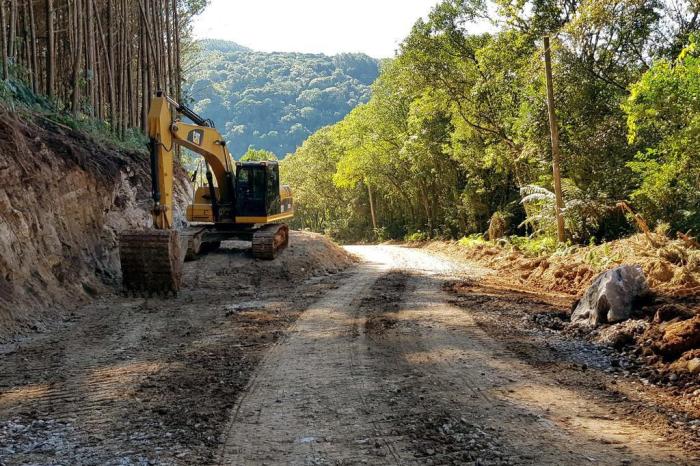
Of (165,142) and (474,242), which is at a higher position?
(165,142)

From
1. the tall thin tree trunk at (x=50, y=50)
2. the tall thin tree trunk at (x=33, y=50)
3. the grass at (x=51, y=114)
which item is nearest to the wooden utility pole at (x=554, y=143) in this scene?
the grass at (x=51, y=114)

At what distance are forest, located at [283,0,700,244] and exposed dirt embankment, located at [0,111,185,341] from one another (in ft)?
37.3

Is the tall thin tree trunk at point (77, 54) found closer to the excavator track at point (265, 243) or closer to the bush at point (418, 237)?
the excavator track at point (265, 243)

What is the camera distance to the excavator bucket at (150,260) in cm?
1133

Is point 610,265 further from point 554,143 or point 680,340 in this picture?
point 680,340

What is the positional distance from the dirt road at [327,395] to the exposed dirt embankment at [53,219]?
891mm

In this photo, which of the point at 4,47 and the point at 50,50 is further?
the point at 50,50

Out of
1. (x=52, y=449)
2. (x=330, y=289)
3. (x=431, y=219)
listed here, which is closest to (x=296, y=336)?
(x=52, y=449)

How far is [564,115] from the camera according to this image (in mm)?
18875

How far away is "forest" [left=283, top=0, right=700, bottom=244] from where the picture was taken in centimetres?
1331

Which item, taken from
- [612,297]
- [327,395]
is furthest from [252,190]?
[327,395]

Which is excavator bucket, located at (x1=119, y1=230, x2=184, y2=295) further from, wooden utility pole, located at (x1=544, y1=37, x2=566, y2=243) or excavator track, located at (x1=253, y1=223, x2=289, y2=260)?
wooden utility pole, located at (x1=544, y1=37, x2=566, y2=243)

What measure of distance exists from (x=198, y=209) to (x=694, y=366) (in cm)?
1315

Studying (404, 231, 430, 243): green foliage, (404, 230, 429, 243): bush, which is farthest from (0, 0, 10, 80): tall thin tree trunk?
(404, 230, 429, 243): bush
